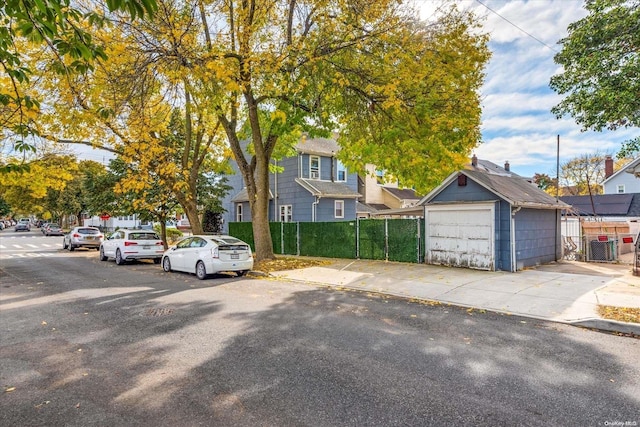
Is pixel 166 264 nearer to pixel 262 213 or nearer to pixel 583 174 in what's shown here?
pixel 262 213

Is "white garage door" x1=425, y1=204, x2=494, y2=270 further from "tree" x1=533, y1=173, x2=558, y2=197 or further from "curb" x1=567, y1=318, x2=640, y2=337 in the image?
"tree" x1=533, y1=173, x2=558, y2=197

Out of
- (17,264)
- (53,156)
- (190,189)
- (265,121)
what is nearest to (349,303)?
(265,121)

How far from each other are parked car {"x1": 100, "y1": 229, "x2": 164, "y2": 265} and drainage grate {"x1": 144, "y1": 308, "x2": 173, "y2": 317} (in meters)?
10.4

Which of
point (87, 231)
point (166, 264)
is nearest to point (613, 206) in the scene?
point (166, 264)

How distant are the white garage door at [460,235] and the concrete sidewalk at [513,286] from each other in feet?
1.79

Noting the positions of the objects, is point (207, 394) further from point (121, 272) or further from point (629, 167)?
point (629, 167)

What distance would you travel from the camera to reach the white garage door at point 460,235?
13516 millimetres

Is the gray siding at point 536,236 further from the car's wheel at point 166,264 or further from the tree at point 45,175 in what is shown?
the tree at point 45,175

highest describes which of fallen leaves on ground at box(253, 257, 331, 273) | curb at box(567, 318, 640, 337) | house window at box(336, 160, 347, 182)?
house window at box(336, 160, 347, 182)

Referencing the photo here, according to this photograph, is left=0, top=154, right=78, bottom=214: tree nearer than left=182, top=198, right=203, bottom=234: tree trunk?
Yes

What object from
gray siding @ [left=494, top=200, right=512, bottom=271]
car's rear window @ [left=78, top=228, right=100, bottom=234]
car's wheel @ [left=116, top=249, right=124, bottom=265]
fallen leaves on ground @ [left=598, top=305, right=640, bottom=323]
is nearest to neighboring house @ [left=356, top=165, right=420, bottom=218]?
gray siding @ [left=494, top=200, right=512, bottom=271]

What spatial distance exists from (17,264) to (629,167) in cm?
2466

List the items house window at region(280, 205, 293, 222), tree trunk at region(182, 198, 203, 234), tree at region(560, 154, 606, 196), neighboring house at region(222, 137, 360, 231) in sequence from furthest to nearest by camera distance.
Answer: tree at region(560, 154, 606, 196) → house window at region(280, 205, 293, 222) → neighboring house at region(222, 137, 360, 231) → tree trunk at region(182, 198, 203, 234)

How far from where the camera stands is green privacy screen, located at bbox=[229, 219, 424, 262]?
15812 mm
